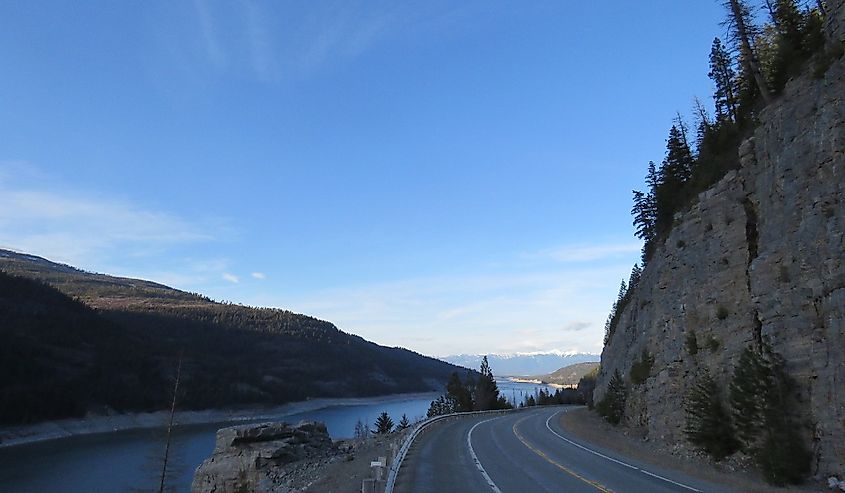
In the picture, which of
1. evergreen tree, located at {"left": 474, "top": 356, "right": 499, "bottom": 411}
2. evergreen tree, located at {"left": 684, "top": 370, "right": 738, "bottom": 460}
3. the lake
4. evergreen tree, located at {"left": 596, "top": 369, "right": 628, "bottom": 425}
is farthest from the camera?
evergreen tree, located at {"left": 474, "top": 356, "right": 499, "bottom": 411}

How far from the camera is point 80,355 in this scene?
117 metres

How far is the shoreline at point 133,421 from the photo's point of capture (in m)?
74.1

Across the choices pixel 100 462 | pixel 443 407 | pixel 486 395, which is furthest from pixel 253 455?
pixel 443 407

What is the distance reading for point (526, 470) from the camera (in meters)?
15.9

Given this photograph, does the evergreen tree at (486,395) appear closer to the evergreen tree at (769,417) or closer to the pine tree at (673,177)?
the pine tree at (673,177)

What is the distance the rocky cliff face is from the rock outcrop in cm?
1855

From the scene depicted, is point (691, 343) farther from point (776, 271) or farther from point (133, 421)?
point (133, 421)

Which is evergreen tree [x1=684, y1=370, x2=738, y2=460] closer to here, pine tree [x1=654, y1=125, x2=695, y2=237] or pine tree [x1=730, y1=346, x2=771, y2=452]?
pine tree [x1=730, y1=346, x2=771, y2=452]

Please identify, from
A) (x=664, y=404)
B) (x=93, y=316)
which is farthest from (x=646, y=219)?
(x=93, y=316)

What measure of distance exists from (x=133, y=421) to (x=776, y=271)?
107394 millimetres

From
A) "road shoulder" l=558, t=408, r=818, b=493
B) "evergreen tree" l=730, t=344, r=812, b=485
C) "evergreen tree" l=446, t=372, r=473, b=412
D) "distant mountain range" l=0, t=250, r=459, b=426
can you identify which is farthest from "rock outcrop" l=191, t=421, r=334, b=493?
"evergreen tree" l=446, t=372, r=473, b=412

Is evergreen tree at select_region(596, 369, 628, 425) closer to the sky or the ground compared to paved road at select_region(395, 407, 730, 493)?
closer to the sky

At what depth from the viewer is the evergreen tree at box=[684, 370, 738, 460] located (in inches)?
687

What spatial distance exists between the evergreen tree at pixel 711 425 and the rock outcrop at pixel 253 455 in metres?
18.2
